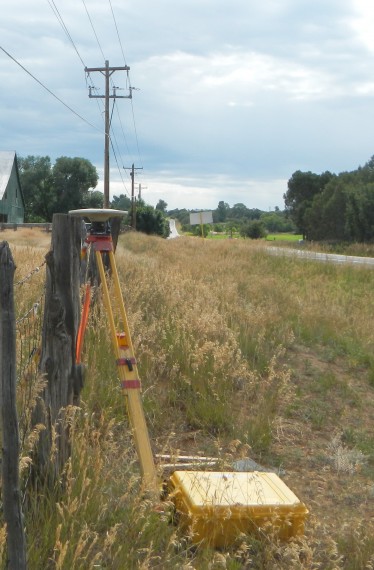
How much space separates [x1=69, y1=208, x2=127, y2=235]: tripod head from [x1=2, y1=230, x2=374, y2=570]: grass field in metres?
0.95

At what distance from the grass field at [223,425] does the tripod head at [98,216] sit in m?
0.95

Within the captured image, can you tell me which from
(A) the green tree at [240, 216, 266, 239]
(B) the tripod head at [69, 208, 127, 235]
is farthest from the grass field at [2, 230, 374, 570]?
(A) the green tree at [240, 216, 266, 239]

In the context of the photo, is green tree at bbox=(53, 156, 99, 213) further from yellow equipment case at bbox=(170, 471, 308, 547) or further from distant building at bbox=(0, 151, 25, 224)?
yellow equipment case at bbox=(170, 471, 308, 547)

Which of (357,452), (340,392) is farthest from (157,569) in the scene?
(340,392)

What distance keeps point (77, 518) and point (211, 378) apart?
112 inches

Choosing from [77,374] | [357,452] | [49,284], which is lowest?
[357,452]

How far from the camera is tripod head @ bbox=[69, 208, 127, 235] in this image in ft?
11.3

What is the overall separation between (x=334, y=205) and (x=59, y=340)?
58678 millimetres

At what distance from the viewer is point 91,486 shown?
316 cm

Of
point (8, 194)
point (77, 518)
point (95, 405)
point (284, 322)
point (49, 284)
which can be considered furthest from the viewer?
point (8, 194)

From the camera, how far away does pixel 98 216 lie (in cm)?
362

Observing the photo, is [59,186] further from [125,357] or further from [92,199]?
[125,357]

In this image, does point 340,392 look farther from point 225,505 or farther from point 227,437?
point 225,505

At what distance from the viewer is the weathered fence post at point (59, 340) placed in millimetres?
3219
